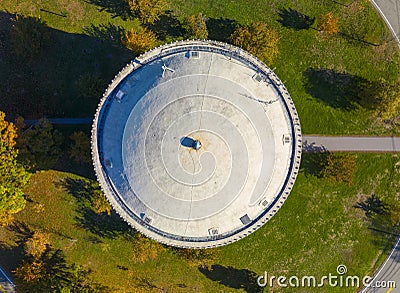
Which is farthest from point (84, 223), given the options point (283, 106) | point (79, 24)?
point (283, 106)

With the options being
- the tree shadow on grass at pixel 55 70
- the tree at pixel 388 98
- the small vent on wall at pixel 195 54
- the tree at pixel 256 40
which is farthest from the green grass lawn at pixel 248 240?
the small vent on wall at pixel 195 54

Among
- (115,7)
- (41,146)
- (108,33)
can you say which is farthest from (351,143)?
(41,146)

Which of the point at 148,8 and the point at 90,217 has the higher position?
the point at 148,8

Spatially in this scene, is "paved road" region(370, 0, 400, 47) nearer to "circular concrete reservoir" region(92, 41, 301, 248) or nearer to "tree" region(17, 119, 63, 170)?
"circular concrete reservoir" region(92, 41, 301, 248)

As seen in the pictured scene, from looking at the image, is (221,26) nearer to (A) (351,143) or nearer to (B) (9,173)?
(A) (351,143)

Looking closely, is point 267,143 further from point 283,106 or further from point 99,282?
point 99,282
